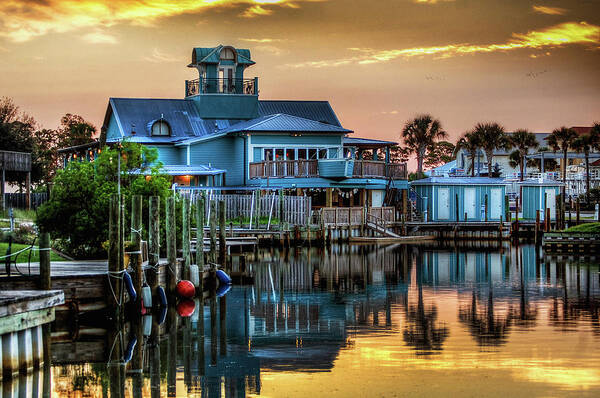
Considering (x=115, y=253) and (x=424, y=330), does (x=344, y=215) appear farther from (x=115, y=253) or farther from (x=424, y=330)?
(x=115, y=253)

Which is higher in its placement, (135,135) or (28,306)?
(135,135)

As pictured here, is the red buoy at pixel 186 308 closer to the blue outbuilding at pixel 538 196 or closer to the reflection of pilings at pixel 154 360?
the reflection of pilings at pixel 154 360

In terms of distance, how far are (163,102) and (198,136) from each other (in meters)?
6.13

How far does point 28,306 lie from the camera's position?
18.2 m

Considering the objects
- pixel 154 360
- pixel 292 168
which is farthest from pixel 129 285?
pixel 292 168

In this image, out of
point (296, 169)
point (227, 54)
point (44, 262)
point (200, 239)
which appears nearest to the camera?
point (44, 262)

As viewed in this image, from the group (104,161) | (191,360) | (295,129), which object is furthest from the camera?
(295,129)

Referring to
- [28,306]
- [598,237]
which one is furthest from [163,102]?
[28,306]

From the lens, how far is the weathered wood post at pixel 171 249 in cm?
2858

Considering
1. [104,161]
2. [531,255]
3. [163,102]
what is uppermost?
[163,102]

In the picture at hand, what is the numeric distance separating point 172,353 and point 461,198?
5349 cm

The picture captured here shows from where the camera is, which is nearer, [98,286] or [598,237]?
[98,286]

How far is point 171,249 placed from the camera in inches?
1119

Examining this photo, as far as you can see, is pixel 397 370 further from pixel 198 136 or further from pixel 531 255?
pixel 198 136
